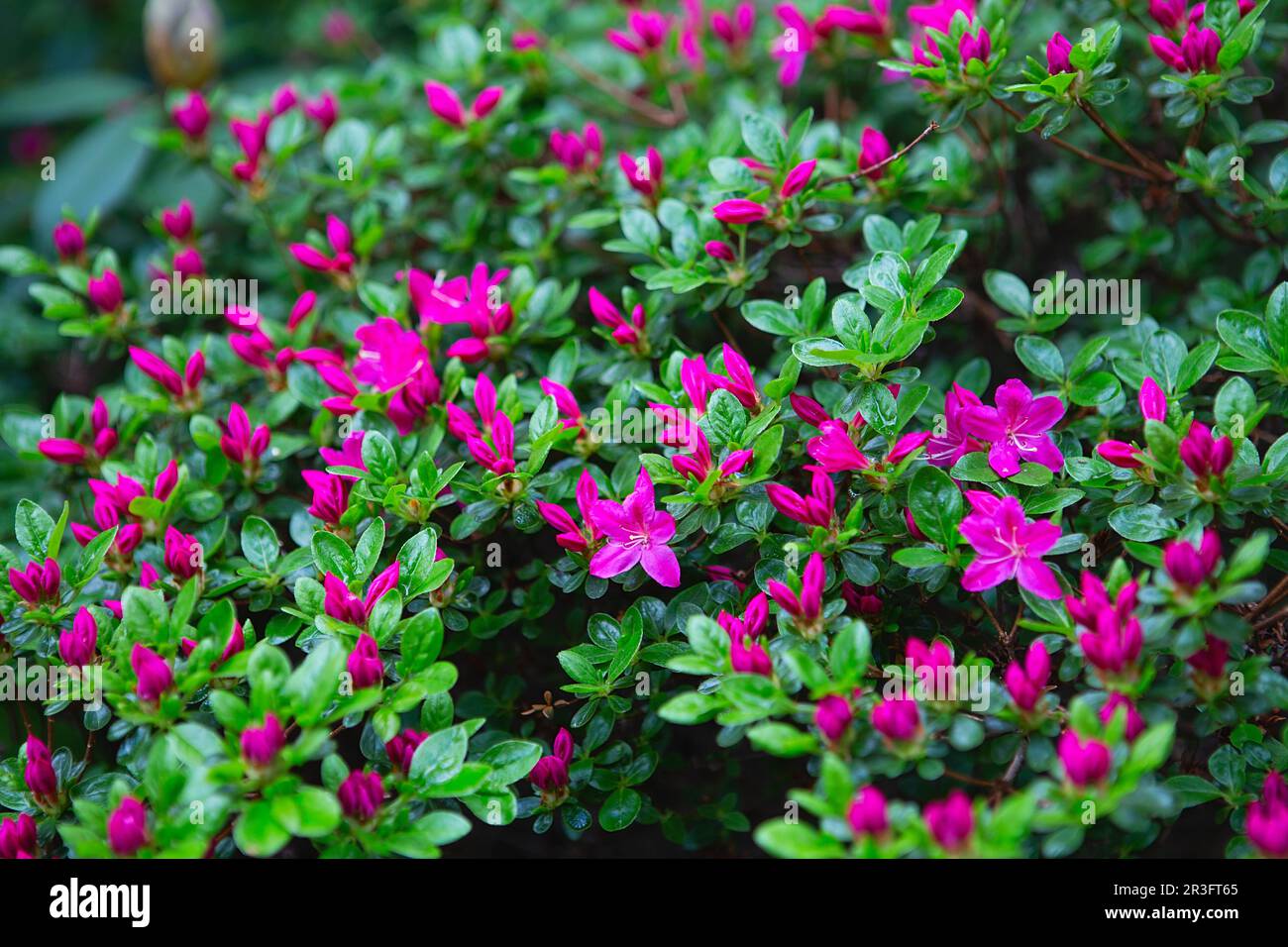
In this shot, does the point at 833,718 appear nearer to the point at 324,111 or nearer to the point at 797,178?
the point at 797,178

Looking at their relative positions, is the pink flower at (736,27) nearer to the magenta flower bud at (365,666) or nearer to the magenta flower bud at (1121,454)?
the magenta flower bud at (1121,454)

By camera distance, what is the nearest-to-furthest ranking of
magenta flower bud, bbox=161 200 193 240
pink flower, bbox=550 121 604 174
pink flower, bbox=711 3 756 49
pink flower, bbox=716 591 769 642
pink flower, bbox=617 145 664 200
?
pink flower, bbox=716 591 769 642, pink flower, bbox=617 145 664 200, pink flower, bbox=550 121 604 174, magenta flower bud, bbox=161 200 193 240, pink flower, bbox=711 3 756 49

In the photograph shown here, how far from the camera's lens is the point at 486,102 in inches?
69.9

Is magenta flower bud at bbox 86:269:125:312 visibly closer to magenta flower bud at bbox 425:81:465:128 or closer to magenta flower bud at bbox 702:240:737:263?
magenta flower bud at bbox 425:81:465:128

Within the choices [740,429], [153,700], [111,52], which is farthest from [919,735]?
[111,52]

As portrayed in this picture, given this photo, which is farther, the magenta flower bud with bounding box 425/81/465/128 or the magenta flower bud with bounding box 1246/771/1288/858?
the magenta flower bud with bounding box 425/81/465/128

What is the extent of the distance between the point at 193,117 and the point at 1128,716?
70.3 inches

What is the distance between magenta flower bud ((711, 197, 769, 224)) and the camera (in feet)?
Result: 4.60

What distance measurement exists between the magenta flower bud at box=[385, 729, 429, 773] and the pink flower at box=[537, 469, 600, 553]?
27 cm

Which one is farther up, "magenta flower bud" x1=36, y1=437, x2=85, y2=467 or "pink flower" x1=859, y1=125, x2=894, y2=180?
"pink flower" x1=859, y1=125, x2=894, y2=180

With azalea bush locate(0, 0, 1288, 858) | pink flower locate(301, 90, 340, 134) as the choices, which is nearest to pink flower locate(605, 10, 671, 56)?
azalea bush locate(0, 0, 1288, 858)

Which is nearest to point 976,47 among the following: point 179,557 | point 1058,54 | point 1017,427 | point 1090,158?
point 1058,54

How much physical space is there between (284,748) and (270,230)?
3.88 feet

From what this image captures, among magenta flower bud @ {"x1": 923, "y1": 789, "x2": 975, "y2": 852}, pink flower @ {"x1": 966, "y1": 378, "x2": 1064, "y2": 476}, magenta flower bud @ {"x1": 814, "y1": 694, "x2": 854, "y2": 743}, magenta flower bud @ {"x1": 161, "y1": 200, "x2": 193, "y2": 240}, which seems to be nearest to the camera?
magenta flower bud @ {"x1": 923, "y1": 789, "x2": 975, "y2": 852}
